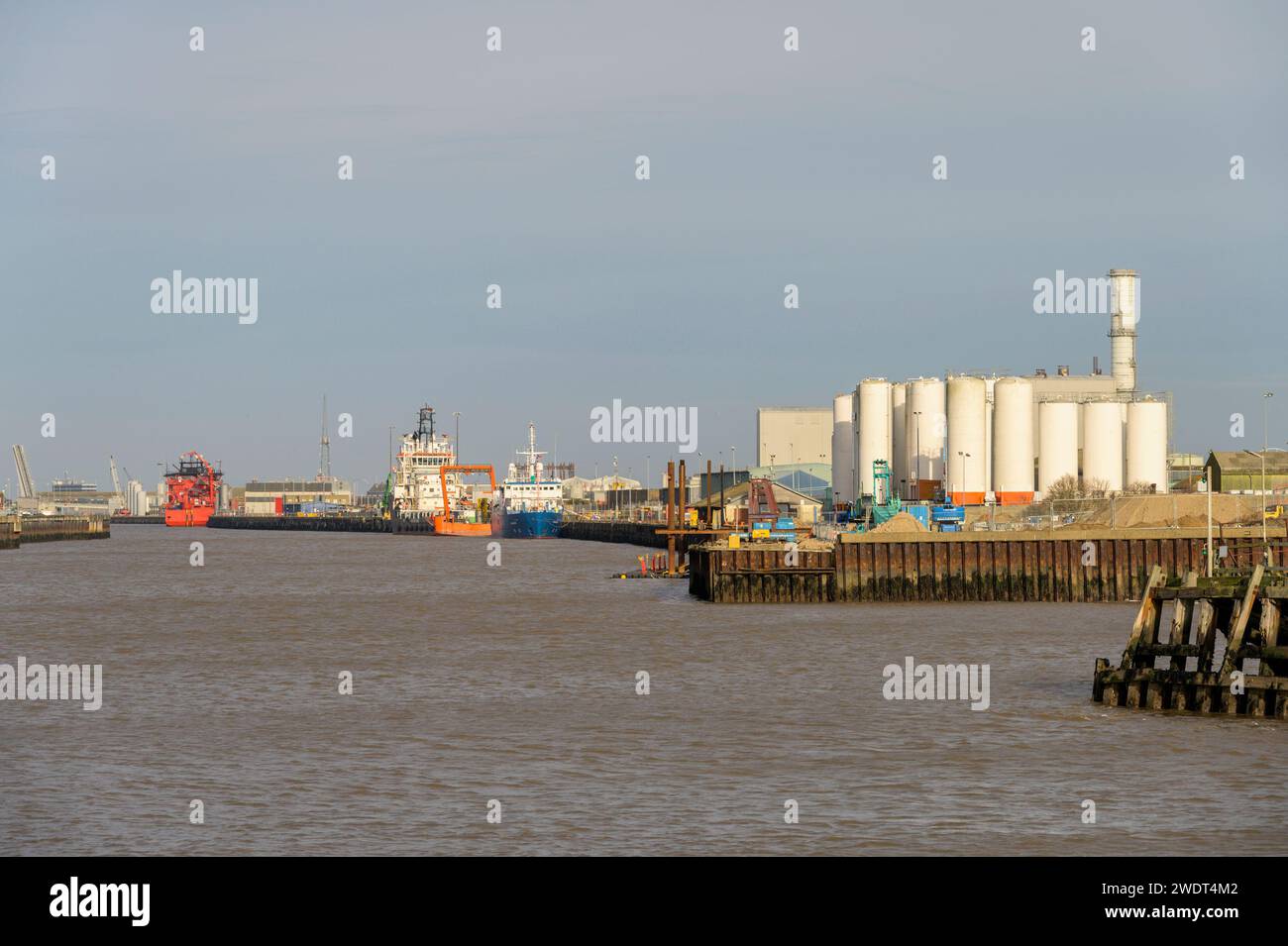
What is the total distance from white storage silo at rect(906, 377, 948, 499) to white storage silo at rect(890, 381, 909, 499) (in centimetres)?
131

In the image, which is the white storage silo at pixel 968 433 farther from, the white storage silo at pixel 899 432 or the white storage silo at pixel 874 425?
the white storage silo at pixel 874 425

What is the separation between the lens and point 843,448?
497 ft

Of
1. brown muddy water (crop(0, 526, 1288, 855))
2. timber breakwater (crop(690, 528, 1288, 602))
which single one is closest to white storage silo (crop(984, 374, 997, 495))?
timber breakwater (crop(690, 528, 1288, 602))

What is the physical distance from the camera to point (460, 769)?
95.0ft

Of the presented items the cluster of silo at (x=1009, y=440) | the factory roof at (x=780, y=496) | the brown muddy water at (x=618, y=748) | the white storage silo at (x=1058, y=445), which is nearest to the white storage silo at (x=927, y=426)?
the cluster of silo at (x=1009, y=440)

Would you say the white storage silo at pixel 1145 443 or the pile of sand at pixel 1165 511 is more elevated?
the white storage silo at pixel 1145 443

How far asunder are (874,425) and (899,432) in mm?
2219

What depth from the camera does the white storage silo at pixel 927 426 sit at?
429ft

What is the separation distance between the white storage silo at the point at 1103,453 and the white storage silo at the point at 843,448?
22646 mm

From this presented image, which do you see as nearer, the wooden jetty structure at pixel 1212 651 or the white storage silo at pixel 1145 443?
the wooden jetty structure at pixel 1212 651

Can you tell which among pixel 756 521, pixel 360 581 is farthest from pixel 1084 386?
pixel 360 581

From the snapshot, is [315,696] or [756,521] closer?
[315,696]
